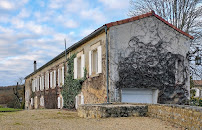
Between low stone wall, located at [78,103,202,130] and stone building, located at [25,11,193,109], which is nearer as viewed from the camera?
low stone wall, located at [78,103,202,130]

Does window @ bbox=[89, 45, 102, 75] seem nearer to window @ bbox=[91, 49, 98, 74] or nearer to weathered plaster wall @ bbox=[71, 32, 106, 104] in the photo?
window @ bbox=[91, 49, 98, 74]

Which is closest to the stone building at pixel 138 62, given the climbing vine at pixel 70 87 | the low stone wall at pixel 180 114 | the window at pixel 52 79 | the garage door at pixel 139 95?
the garage door at pixel 139 95

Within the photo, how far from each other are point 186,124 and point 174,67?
26.5 feet

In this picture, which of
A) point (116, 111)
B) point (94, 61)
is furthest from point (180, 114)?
point (94, 61)

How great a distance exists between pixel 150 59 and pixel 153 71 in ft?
1.99

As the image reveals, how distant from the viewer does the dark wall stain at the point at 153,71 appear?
13.6 m

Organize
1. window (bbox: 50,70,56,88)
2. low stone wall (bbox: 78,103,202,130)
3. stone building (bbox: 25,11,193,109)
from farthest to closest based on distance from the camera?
window (bbox: 50,70,56,88) → stone building (bbox: 25,11,193,109) → low stone wall (bbox: 78,103,202,130)

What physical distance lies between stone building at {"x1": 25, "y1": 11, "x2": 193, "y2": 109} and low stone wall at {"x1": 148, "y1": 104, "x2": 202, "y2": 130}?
4.05 metres

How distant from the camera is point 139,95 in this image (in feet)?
46.2

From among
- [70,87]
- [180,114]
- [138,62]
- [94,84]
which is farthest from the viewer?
[70,87]

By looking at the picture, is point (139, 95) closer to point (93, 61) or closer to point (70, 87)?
point (93, 61)

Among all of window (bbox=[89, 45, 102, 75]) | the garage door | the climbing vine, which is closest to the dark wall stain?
the garage door

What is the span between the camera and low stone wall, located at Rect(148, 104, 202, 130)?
6.48 meters

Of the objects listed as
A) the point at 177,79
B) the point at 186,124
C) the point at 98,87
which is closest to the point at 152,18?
the point at 177,79
